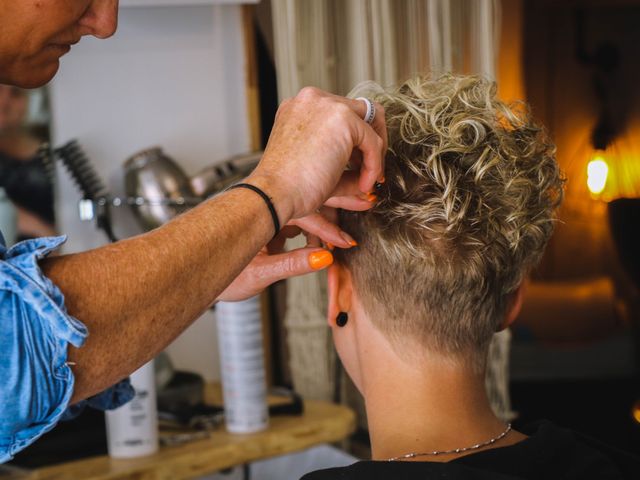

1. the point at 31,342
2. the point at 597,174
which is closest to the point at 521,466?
the point at 31,342

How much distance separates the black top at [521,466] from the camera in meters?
1.08

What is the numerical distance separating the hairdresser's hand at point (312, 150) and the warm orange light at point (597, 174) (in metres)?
2.92

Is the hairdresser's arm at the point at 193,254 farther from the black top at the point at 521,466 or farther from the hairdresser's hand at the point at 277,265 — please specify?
the black top at the point at 521,466

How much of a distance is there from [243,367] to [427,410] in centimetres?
79

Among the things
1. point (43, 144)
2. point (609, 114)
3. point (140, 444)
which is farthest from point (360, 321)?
point (609, 114)

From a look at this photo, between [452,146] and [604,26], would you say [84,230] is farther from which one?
[604,26]

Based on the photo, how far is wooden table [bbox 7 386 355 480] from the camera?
5.67ft

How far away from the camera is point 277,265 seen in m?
1.24

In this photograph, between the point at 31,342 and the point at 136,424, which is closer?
the point at 31,342

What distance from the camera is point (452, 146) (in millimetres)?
1183

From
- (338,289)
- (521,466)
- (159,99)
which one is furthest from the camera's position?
(159,99)

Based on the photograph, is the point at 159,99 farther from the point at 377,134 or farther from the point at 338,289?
the point at 377,134

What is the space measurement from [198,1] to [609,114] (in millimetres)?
2354

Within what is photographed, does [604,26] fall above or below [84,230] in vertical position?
above
